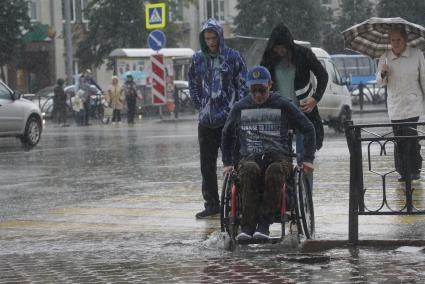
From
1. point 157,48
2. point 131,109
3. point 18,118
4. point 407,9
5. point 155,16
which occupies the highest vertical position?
point 407,9

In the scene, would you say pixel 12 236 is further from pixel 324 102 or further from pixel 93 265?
pixel 324 102

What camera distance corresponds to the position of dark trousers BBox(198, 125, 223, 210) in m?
12.1

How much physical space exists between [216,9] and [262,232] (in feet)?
233

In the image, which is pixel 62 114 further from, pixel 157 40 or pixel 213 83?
pixel 213 83

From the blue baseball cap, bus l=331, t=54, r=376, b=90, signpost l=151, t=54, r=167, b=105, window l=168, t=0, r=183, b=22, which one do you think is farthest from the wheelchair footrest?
bus l=331, t=54, r=376, b=90

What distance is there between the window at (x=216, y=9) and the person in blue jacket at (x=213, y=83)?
67946 millimetres

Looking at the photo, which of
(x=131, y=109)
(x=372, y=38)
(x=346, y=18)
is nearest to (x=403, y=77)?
(x=372, y=38)

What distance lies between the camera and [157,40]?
135 feet

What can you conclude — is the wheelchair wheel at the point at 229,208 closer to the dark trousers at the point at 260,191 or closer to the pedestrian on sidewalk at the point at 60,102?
the dark trousers at the point at 260,191

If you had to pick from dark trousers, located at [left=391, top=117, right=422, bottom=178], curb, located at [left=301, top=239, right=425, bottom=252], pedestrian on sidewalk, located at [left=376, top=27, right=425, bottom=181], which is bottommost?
curb, located at [left=301, top=239, right=425, bottom=252]

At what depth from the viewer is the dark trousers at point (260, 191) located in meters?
9.60

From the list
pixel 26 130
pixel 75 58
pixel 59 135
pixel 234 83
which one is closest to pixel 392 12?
pixel 75 58

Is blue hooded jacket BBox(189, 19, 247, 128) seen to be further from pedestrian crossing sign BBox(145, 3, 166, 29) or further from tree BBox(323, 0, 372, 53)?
tree BBox(323, 0, 372, 53)

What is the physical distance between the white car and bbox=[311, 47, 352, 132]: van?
6.15 metres
